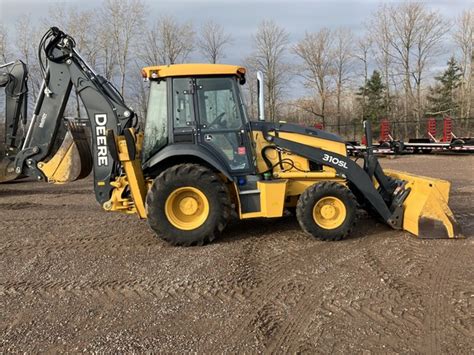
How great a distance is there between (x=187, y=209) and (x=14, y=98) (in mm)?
3224

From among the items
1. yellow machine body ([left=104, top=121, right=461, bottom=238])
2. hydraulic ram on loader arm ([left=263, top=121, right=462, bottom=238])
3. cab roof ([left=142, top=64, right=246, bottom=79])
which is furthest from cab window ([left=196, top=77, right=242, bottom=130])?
hydraulic ram on loader arm ([left=263, top=121, right=462, bottom=238])

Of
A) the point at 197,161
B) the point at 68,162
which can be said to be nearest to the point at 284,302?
the point at 197,161

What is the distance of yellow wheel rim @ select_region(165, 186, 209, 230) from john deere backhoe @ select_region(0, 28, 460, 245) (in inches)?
0.6

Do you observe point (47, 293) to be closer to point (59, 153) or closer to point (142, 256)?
point (142, 256)

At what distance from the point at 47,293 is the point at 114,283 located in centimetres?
66

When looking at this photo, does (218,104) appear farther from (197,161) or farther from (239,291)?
(239,291)

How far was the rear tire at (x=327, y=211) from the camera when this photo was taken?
18.2 ft

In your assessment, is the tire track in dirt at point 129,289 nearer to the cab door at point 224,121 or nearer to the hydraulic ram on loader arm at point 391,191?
the cab door at point 224,121

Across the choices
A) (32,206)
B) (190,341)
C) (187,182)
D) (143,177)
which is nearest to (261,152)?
(187,182)

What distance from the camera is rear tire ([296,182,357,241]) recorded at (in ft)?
18.2

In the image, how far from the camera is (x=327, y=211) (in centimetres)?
564

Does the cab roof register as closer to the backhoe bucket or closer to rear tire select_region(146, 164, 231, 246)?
rear tire select_region(146, 164, 231, 246)

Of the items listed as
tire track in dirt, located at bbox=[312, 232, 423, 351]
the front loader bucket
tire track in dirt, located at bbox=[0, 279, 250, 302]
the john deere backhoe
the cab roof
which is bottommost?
tire track in dirt, located at bbox=[312, 232, 423, 351]

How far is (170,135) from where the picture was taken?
5.59 m
